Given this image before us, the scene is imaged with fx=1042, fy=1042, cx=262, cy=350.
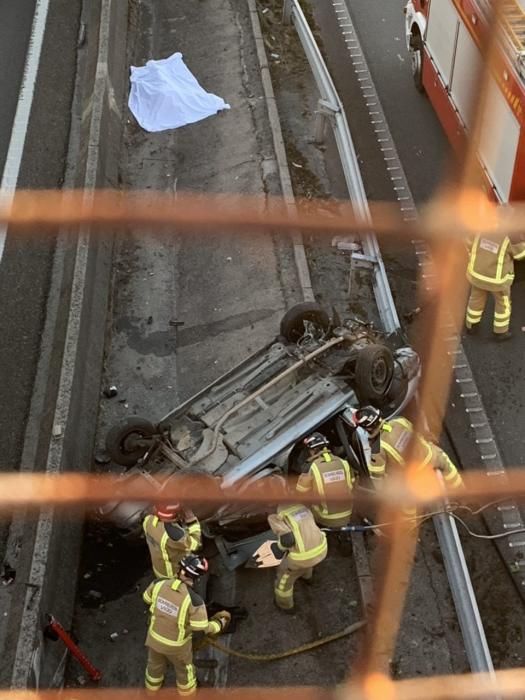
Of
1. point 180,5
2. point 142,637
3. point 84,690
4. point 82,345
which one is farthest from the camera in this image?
point 180,5

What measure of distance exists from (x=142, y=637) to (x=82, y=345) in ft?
7.35

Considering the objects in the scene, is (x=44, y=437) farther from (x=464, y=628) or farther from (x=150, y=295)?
(x=464, y=628)

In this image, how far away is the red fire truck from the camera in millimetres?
8156

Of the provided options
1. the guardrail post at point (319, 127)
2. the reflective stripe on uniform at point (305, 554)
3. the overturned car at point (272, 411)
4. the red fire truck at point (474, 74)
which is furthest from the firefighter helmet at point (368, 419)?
the guardrail post at point (319, 127)

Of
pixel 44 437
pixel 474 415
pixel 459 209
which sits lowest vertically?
pixel 474 415

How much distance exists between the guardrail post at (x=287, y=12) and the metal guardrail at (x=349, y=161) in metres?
0.07

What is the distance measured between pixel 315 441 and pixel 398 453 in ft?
1.84

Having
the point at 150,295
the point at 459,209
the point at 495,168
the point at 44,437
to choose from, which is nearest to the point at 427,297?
the point at 495,168

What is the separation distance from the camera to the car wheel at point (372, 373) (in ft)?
23.2

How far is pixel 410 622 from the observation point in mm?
6586

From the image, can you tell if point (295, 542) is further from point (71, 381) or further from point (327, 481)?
point (71, 381)

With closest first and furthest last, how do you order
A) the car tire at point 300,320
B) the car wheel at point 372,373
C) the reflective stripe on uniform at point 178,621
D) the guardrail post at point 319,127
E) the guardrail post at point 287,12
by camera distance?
the reflective stripe on uniform at point 178,621, the car wheel at point 372,373, the car tire at point 300,320, the guardrail post at point 319,127, the guardrail post at point 287,12

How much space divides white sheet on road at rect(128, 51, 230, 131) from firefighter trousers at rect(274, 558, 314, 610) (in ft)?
19.6

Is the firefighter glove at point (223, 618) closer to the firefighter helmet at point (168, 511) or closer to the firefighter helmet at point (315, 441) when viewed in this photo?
the firefighter helmet at point (168, 511)
